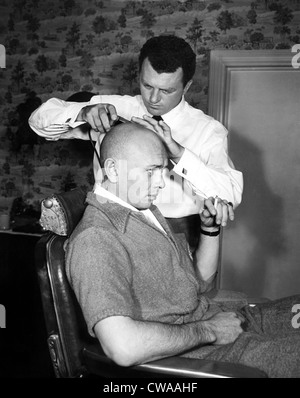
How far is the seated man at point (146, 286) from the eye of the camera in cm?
147

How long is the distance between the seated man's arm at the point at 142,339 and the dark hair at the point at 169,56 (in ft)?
3.91

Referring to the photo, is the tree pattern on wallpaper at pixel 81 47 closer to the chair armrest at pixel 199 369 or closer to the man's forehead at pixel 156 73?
the man's forehead at pixel 156 73

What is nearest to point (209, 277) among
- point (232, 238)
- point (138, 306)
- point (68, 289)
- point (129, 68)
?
point (138, 306)

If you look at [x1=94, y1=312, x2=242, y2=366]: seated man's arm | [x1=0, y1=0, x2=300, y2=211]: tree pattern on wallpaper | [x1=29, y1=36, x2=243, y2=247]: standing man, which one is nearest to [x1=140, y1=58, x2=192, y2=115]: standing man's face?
[x1=29, y1=36, x2=243, y2=247]: standing man

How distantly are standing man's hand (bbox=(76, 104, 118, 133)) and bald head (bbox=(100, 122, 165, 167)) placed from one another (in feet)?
0.53

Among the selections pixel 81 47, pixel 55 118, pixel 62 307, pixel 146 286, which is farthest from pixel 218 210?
pixel 81 47

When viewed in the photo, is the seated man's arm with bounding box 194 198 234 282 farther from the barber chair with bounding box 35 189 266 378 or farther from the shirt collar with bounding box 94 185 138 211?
the barber chair with bounding box 35 189 266 378

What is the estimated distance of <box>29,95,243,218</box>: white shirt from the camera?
2.12 meters

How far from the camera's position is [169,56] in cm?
224

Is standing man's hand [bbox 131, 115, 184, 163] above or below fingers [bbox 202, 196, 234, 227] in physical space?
above

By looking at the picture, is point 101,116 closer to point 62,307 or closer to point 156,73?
point 156,73

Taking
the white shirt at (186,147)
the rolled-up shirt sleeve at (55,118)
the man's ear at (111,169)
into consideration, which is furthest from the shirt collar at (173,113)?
the man's ear at (111,169)

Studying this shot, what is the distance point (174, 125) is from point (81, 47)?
2.20m

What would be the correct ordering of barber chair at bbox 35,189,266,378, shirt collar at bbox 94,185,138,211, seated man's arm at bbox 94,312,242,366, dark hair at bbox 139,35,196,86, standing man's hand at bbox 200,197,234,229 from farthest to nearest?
dark hair at bbox 139,35,196,86 → standing man's hand at bbox 200,197,234,229 → shirt collar at bbox 94,185,138,211 → barber chair at bbox 35,189,266,378 → seated man's arm at bbox 94,312,242,366
